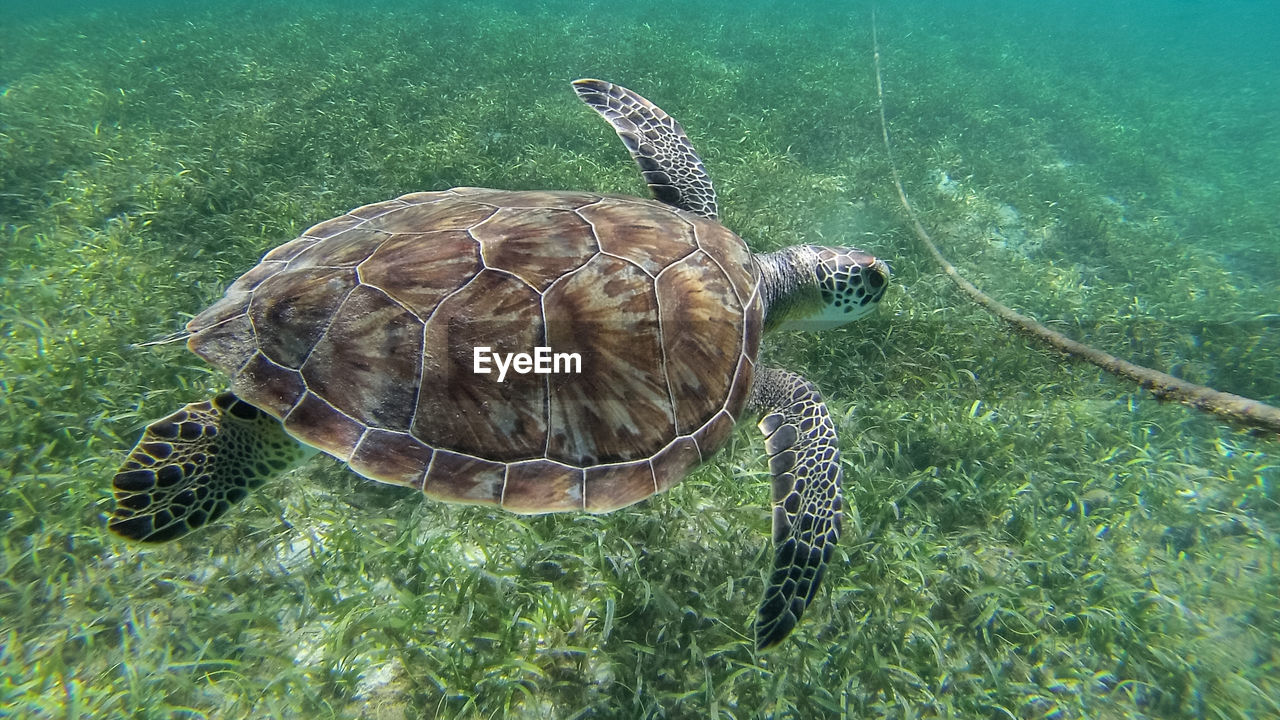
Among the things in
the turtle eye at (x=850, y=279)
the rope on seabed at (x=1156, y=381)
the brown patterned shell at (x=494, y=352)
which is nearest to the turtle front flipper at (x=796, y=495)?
the brown patterned shell at (x=494, y=352)

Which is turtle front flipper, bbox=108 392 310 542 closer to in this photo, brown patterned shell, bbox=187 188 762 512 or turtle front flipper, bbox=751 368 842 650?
brown patterned shell, bbox=187 188 762 512

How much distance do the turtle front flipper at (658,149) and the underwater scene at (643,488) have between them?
4 cm

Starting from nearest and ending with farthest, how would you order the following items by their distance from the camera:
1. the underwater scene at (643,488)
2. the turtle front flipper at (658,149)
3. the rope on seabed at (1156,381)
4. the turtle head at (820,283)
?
the underwater scene at (643,488)
the rope on seabed at (1156,381)
the turtle head at (820,283)
the turtle front flipper at (658,149)

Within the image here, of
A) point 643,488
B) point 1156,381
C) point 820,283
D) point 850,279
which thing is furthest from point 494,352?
point 1156,381

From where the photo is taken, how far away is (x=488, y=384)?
6.63ft

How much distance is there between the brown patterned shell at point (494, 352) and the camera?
1974mm

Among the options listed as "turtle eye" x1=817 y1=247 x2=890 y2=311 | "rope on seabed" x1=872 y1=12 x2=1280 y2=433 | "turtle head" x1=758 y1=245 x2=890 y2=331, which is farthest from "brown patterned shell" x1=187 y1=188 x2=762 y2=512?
"rope on seabed" x1=872 y1=12 x2=1280 y2=433

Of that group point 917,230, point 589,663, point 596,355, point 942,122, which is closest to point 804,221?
point 917,230

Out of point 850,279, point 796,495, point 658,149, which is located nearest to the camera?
point 796,495

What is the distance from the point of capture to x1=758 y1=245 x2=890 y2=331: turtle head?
10.2 ft

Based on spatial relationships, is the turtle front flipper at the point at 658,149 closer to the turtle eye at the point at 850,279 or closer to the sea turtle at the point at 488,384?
the turtle eye at the point at 850,279

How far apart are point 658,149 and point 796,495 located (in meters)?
3.01

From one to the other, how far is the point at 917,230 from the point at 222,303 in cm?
582

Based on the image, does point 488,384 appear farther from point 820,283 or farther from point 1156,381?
point 1156,381
